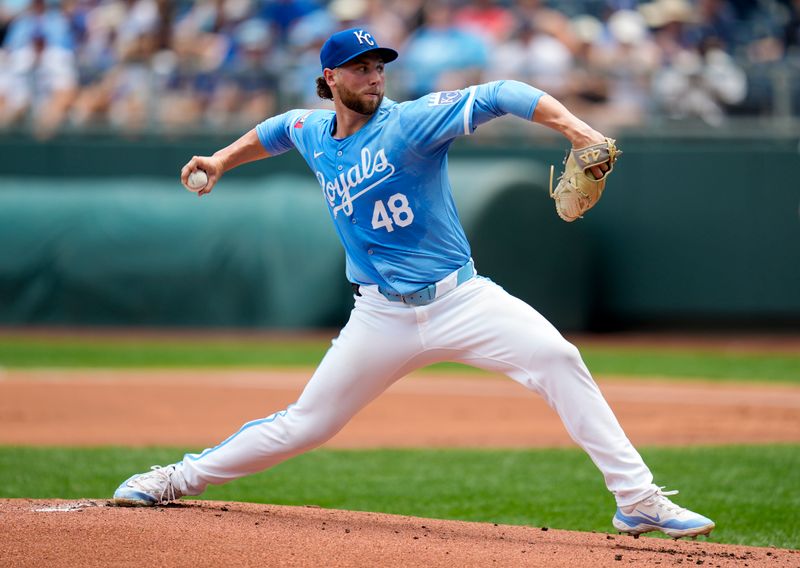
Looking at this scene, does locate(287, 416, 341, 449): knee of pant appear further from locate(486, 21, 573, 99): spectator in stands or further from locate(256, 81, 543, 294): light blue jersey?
locate(486, 21, 573, 99): spectator in stands

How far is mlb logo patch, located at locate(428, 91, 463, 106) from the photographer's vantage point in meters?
4.59

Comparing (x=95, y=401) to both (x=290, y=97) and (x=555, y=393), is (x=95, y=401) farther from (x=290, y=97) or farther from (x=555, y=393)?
(x=555, y=393)

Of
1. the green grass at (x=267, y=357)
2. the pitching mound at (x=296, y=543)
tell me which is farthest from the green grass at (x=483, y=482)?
the green grass at (x=267, y=357)

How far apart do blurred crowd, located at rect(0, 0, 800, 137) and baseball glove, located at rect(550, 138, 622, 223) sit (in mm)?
9214

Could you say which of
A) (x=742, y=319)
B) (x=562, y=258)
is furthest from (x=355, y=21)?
(x=742, y=319)

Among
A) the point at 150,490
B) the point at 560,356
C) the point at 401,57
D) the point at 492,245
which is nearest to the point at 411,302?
the point at 560,356

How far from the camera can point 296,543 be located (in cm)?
455

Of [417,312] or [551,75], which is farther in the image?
[551,75]

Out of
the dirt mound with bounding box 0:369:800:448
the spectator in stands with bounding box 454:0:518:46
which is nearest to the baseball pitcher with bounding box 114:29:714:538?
the dirt mound with bounding box 0:369:800:448

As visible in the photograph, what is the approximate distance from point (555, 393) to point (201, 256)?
10.2m

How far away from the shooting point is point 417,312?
4.73 m

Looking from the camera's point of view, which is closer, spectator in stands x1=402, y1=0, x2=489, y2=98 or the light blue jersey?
the light blue jersey

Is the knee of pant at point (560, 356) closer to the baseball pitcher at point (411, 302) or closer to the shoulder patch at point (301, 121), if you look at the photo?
the baseball pitcher at point (411, 302)

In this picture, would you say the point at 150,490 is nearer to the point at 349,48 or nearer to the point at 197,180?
the point at 197,180
